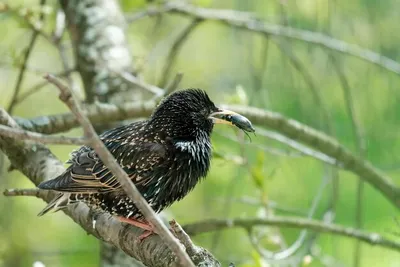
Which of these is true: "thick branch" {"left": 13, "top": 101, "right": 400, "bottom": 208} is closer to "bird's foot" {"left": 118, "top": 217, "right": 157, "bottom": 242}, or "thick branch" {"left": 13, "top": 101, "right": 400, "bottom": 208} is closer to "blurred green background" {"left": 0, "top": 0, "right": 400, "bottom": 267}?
"blurred green background" {"left": 0, "top": 0, "right": 400, "bottom": 267}

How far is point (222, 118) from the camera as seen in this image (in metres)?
3.82

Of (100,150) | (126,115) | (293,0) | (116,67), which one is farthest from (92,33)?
(100,150)

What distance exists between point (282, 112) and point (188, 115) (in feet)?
7.79

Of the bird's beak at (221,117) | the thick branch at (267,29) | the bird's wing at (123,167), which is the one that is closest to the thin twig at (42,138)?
the bird's wing at (123,167)

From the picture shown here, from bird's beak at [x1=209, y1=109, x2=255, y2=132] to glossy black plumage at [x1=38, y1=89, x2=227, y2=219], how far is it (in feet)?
0.14

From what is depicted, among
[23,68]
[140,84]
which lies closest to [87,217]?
[140,84]

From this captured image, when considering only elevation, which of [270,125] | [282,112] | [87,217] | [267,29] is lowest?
[87,217]

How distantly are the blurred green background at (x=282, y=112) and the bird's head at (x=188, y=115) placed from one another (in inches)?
40.1

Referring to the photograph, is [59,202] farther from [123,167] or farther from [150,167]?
[150,167]

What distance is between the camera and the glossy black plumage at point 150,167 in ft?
11.9

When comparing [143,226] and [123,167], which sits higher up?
[123,167]

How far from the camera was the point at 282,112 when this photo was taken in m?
6.12

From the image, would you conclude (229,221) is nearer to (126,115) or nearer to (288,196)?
(126,115)

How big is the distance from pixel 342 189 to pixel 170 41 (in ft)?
6.90
